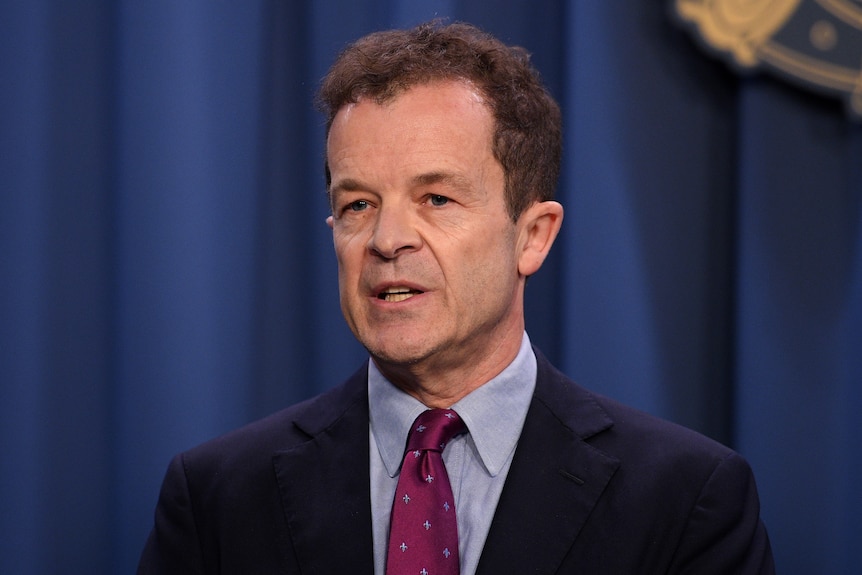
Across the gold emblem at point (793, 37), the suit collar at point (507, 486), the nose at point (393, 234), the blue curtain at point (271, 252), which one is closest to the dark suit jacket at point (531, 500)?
the suit collar at point (507, 486)

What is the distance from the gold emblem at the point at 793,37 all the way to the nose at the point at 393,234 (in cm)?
86

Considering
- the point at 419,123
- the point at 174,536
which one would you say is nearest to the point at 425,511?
the point at 174,536

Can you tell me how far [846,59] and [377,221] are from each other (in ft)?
3.36

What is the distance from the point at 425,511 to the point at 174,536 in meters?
0.38

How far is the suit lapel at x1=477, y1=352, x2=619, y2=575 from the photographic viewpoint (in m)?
1.29

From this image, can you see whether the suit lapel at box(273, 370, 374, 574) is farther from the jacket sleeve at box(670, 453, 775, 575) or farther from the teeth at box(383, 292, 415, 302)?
the jacket sleeve at box(670, 453, 775, 575)

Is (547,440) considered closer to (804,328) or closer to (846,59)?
(804,328)

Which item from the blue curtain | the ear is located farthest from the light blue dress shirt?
the blue curtain

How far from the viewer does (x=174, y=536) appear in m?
1.43

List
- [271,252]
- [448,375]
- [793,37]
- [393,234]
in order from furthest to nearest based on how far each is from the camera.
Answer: [271,252]
[793,37]
[448,375]
[393,234]

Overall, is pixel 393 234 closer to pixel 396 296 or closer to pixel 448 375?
pixel 396 296

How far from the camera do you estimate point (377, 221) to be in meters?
1.32

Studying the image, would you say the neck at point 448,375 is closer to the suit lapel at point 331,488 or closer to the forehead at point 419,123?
the suit lapel at point 331,488

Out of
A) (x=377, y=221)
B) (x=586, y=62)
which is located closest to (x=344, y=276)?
(x=377, y=221)
